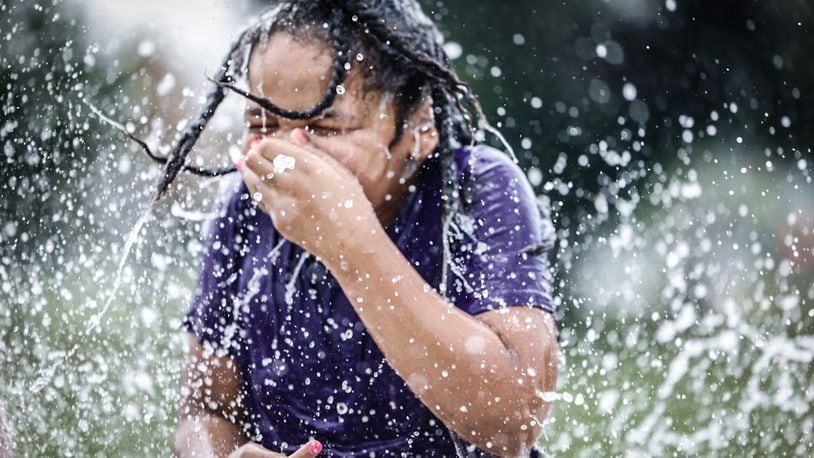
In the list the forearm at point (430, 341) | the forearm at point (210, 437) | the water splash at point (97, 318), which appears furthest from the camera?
the water splash at point (97, 318)

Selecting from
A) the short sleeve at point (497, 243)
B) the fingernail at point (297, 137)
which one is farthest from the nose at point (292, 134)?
the short sleeve at point (497, 243)

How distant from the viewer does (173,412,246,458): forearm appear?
0.60m

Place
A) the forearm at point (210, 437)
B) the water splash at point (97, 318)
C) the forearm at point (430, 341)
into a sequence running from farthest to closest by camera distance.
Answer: the water splash at point (97, 318) → the forearm at point (210, 437) → the forearm at point (430, 341)

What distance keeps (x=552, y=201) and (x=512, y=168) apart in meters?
0.48

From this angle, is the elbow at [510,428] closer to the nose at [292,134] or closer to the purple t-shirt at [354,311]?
the purple t-shirt at [354,311]

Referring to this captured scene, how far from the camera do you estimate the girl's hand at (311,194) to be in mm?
470

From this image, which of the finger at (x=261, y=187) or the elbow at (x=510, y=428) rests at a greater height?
the finger at (x=261, y=187)

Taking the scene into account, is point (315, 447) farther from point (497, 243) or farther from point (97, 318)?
point (97, 318)

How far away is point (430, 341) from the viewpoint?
18.3 inches

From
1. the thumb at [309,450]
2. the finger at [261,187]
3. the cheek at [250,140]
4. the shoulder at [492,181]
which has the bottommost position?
the thumb at [309,450]

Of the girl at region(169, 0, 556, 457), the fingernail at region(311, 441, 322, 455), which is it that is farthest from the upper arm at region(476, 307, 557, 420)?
the fingernail at region(311, 441, 322, 455)

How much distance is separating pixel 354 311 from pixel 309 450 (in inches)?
3.3

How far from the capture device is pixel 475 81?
83 centimetres

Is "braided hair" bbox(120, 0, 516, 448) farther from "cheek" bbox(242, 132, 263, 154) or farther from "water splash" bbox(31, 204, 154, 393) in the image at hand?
"water splash" bbox(31, 204, 154, 393)
